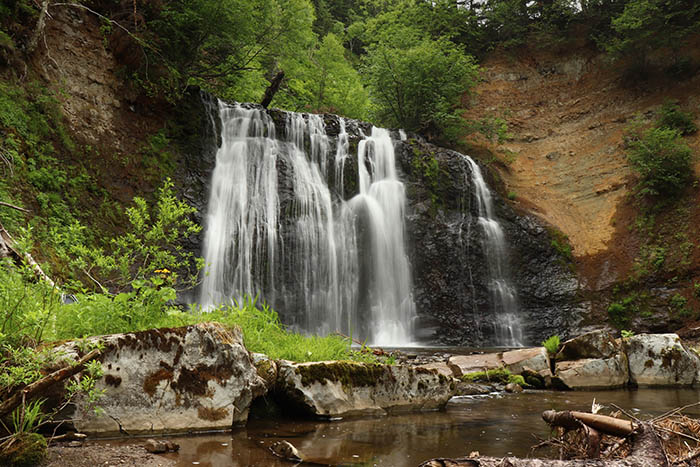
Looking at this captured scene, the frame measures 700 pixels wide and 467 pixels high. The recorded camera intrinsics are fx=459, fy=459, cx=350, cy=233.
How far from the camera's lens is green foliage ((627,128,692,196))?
18.4 m

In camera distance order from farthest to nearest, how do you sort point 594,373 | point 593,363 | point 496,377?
point 593,363, point 594,373, point 496,377

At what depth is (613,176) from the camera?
2122 cm

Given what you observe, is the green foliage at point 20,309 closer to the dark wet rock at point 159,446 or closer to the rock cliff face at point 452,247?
the dark wet rock at point 159,446

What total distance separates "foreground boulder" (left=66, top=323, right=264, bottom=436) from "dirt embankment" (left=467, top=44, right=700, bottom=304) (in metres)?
16.8

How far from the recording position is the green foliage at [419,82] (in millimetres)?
23516

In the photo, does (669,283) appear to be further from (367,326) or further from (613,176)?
(367,326)

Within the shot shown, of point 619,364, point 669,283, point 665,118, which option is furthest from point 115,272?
point 665,118

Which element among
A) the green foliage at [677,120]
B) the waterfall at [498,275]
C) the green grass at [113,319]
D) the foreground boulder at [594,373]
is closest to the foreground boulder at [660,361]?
the foreground boulder at [594,373]

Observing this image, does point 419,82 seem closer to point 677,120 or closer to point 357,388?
point 677,120

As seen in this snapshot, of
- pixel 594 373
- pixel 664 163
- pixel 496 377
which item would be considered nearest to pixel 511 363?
pixel 496 377

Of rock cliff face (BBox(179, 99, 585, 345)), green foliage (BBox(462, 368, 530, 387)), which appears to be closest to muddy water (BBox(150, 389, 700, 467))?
green foliage (BBox(462, 368, 530, 387))

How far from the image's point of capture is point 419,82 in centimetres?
2350

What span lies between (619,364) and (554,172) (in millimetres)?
16369

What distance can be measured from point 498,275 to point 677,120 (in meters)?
11.8
